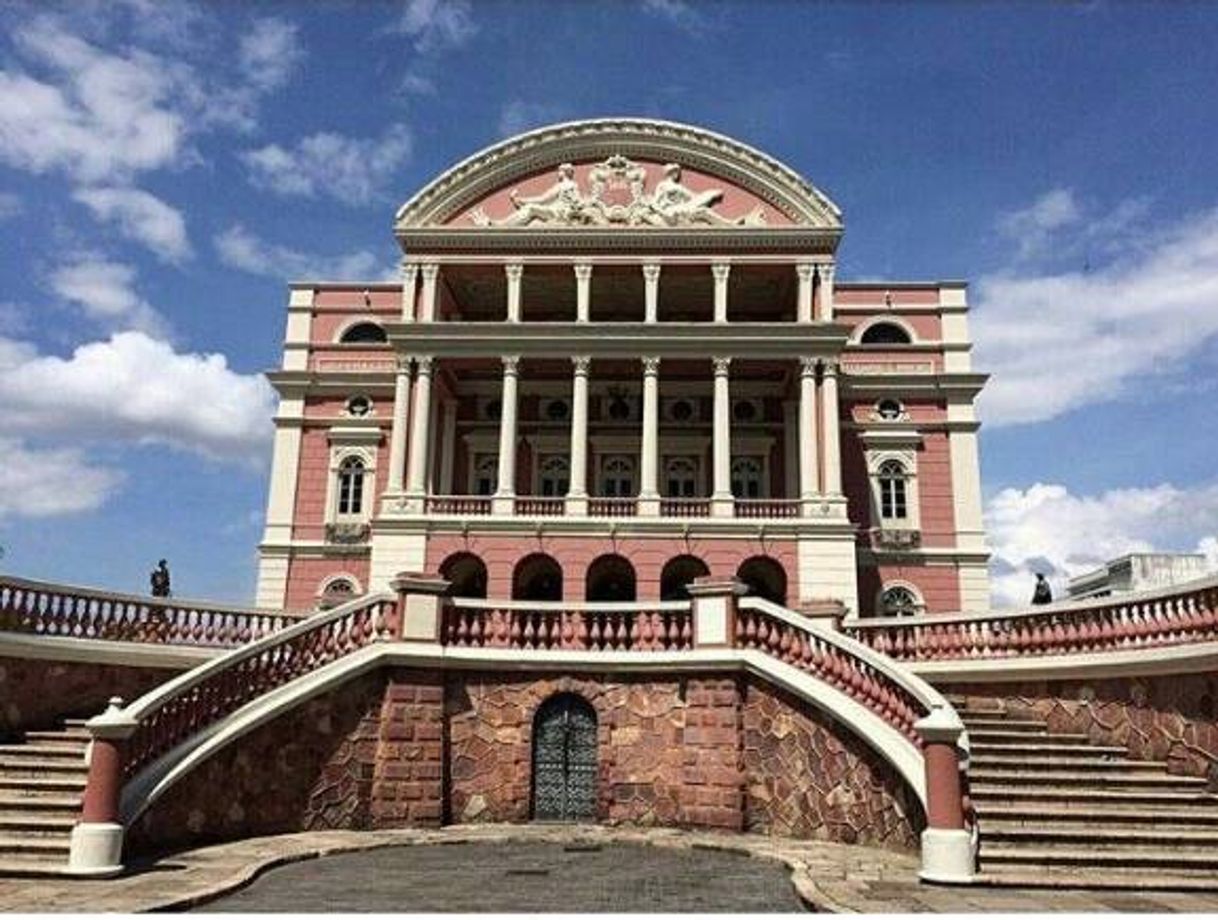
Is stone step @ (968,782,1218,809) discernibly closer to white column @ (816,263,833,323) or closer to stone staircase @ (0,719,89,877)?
stone staircase @ (0,719,89,877)

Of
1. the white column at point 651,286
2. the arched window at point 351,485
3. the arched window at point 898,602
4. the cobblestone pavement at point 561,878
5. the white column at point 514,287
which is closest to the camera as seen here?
the cobblestone pavement at point 561,878

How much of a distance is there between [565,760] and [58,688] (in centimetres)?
687

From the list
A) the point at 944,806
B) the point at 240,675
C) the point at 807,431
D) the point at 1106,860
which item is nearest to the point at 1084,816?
the point at 1106,860

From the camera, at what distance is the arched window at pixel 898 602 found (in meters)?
29.8

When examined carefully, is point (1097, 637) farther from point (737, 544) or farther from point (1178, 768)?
point (737, 544)

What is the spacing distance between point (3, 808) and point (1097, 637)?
43.0 ft

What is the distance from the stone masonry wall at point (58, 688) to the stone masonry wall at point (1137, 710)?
1179cm

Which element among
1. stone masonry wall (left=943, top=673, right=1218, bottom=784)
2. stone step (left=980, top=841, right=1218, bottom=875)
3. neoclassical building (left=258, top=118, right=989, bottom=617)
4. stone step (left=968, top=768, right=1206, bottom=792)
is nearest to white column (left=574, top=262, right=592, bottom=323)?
neoclassical building (left=258, top=118, right=989, bottom=617)

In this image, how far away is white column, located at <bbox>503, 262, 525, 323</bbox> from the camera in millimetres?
29562

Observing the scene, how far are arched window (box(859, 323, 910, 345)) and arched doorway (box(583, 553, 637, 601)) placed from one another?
1151 cm

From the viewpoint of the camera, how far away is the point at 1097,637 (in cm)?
1286

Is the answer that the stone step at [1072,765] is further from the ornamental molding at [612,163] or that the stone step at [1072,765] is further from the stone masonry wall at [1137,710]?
the ornamental molding at [612,163]

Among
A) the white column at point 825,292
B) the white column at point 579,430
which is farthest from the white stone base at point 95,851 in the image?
the white column at point 825,292

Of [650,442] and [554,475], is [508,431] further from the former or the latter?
[650,442]
